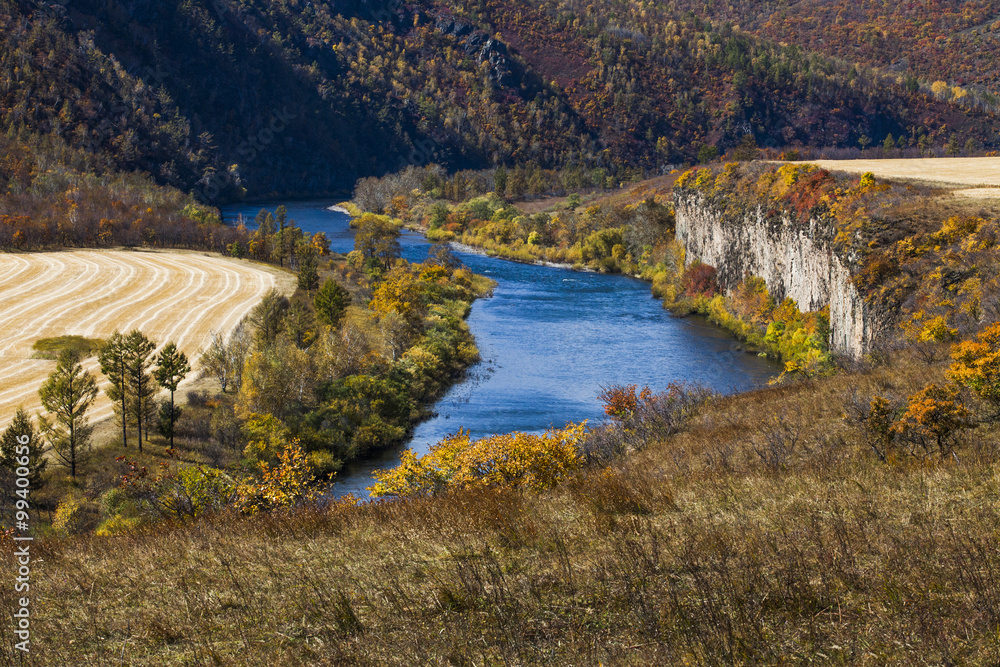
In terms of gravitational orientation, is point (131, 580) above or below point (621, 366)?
above

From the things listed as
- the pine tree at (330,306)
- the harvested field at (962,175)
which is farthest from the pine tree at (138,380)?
the harvested field at (962,175)

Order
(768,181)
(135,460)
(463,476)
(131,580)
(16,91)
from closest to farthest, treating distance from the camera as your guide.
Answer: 1. (131,580)
2. (463,476)
3. (135,460)
4. (768,181)
5. (16,91)

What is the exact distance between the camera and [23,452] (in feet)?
98.3

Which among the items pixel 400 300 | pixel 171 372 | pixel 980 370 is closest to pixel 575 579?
pixel 980 370

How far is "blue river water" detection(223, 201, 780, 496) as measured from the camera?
4425cm

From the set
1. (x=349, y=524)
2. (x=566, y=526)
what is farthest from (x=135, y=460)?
(x=566, y=526)

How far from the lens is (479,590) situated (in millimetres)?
9562

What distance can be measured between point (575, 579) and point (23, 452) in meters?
27.4

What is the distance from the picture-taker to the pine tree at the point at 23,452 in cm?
3009

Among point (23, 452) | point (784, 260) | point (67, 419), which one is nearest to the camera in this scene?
point (23, 452)

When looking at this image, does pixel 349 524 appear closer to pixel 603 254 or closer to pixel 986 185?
pixel 986 185

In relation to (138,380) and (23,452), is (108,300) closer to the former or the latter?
(138,380)

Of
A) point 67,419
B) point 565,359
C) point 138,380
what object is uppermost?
point 138,380

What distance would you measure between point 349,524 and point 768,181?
2677 inches
